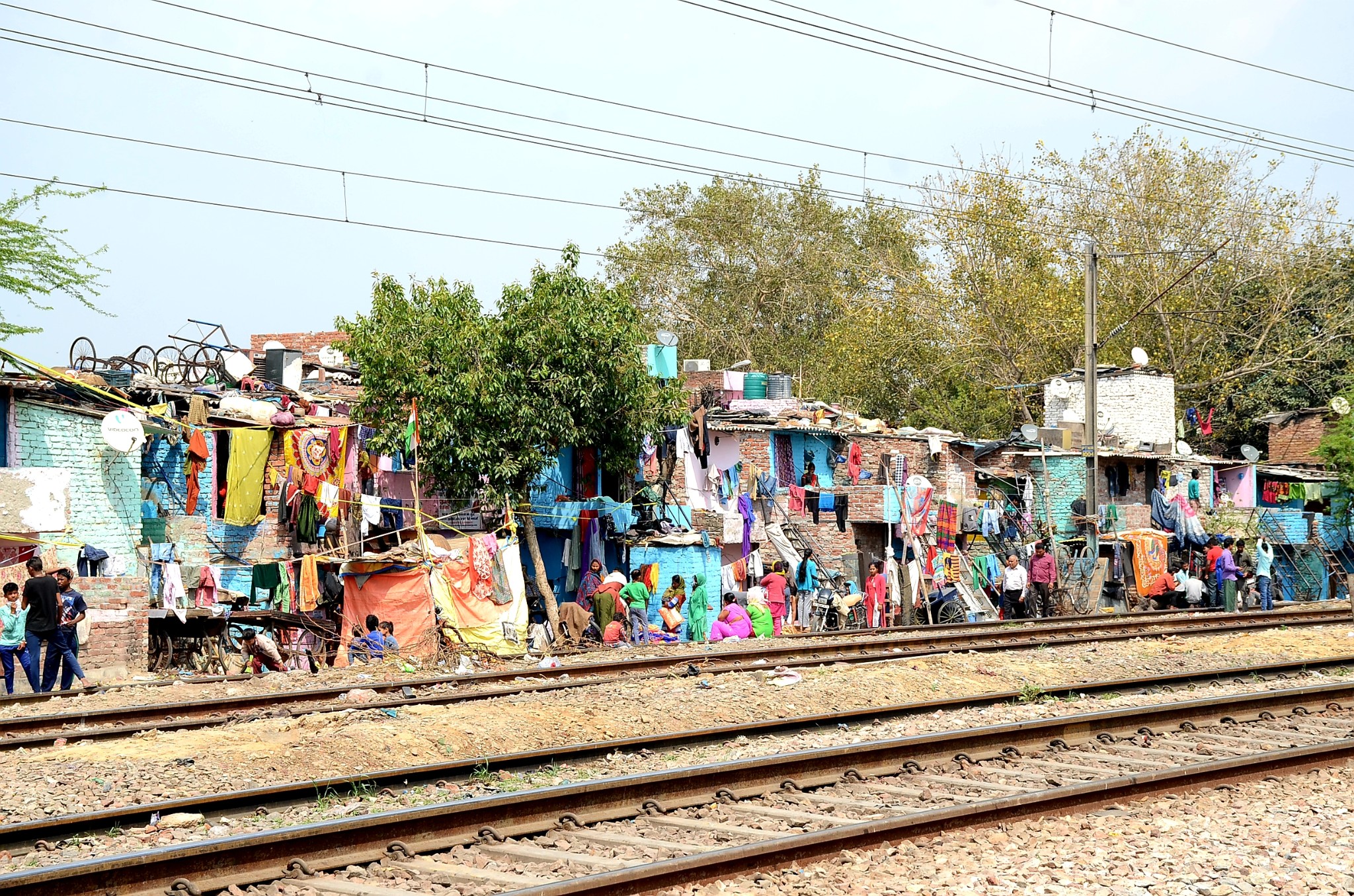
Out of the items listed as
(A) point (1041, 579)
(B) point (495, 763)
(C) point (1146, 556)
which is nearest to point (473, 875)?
(B) point (495, 763)

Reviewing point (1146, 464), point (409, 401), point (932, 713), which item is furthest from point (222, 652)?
point (1146, 464)

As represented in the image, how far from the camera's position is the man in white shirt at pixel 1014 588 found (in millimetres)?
27109

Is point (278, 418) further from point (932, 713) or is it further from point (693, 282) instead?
point (693, 282)

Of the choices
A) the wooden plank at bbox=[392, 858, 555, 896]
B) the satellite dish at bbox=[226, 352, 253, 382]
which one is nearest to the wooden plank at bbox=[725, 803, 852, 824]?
the wooden plank at bbox=[392, 858, 555, 896]

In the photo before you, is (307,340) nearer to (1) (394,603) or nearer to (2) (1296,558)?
(1) (394,603)

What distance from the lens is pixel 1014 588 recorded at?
27094 millimetres

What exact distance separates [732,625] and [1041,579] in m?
9.00

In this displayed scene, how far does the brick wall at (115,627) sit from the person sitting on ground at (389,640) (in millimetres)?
3362

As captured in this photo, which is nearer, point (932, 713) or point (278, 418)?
point (932, 713)

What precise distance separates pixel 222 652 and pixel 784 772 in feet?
39.3

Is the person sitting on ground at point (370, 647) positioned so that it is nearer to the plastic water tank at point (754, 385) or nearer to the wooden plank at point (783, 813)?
the wooden plank at point (783, 813)

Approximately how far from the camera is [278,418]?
69.7 feet

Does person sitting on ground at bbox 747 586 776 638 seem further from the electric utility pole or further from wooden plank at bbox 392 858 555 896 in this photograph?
wooden plank at bbox 392 858 555 896

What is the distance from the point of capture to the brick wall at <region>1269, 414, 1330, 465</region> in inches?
1730
